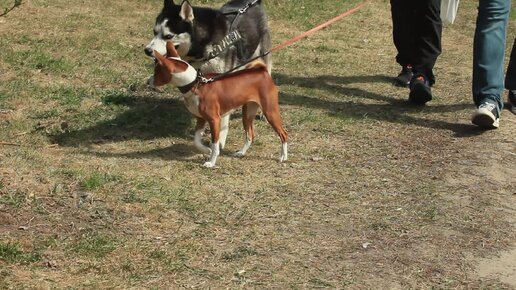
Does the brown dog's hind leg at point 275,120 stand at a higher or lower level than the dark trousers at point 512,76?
→ higher

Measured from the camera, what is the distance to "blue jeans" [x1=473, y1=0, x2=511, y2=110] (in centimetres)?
612

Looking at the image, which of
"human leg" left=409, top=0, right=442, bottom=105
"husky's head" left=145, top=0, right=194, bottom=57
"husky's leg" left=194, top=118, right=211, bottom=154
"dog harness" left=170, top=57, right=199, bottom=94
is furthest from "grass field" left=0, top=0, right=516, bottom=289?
"husky's head" left=145, top=0, right=194, bottom=57

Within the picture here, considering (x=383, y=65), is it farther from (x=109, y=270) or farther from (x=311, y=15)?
(x=109, y=270)

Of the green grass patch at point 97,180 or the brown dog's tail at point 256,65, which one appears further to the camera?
the brown dog's tail at point 256,65

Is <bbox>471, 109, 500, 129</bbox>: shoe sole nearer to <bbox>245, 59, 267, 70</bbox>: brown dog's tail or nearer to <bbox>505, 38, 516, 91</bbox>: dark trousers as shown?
<bbox>505, 38, 516, 91</bbox>: dark trousers

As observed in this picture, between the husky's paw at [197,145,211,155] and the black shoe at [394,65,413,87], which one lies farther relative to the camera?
the black shoe at [394,65,413,87]

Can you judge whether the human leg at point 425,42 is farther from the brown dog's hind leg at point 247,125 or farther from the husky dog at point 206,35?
the brown dog's hind leg at point 247,125

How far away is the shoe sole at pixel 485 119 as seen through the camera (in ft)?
19.7

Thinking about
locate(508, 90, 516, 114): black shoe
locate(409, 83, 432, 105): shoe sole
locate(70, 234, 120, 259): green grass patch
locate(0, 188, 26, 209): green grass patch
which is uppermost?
locate(0, 188, 26, 209): green grass patch

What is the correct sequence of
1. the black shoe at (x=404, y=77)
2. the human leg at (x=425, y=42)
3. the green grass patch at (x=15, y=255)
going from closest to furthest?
the green grass patch at (x=15, y=255), the human leg at (x=425, y=42), the black shoe at (x=404, y=77)

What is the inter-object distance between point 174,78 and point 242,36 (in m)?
1.37

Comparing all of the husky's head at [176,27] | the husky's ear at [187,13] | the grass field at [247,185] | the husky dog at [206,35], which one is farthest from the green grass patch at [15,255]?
the husky's ear at [187,13]

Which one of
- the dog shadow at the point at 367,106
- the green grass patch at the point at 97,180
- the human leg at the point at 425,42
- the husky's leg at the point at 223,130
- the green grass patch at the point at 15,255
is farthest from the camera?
the human leg at the point at 425,42

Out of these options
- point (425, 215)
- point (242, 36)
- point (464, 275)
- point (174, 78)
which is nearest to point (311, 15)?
point (242, 36)
